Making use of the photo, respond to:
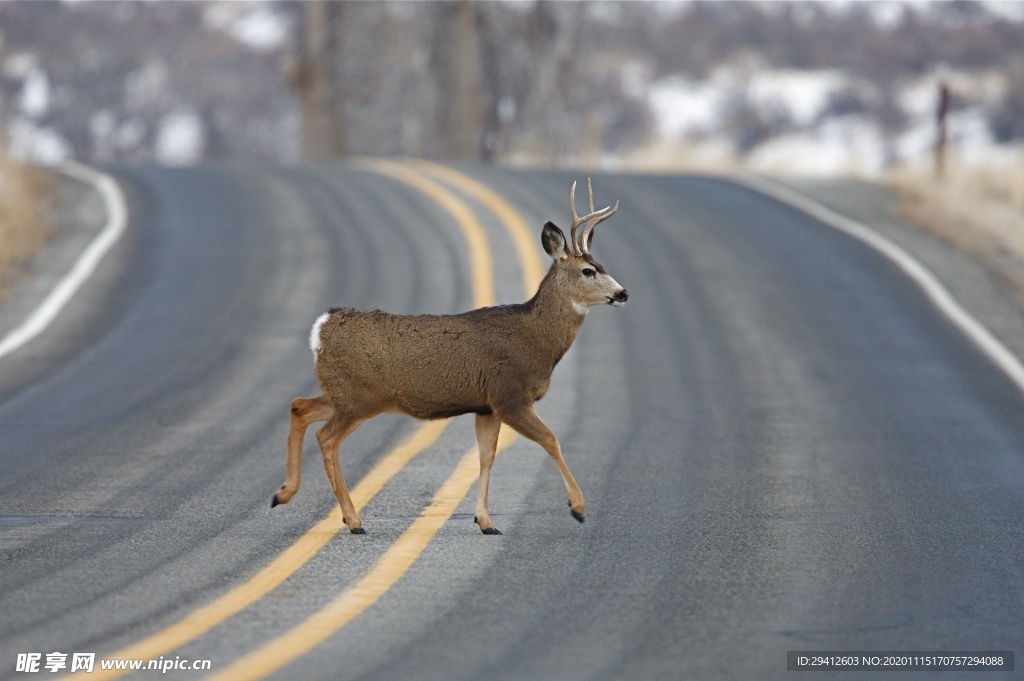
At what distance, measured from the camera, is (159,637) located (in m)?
5.82

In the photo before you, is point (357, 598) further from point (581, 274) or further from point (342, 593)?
point (581, 274)

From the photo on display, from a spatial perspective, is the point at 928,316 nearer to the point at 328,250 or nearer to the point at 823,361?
the point at 823,361

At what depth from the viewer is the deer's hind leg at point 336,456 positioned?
7.59 metres

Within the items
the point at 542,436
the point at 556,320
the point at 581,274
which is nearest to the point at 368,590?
the point at 542,436

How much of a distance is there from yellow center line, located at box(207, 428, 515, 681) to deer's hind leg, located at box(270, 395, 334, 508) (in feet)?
2.19

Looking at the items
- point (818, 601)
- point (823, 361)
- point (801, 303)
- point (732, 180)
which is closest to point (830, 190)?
point (732, 180)

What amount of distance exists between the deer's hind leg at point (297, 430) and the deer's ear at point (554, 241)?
1384 mm

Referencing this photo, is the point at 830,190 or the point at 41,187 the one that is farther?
the point at 830,190

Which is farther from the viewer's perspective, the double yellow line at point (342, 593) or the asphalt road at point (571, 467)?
the asphalt road at point (571, 467)

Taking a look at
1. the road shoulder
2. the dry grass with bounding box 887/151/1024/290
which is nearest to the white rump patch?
the road shoulder

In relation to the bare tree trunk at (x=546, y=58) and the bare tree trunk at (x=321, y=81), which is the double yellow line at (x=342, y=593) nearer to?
the bare tree trunk at (x=546, y=58)

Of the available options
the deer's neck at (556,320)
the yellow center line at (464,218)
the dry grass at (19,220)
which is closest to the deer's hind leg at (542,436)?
the deer's neck at (556,320)

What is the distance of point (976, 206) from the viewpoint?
19.7m

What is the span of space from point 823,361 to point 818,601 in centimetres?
688
